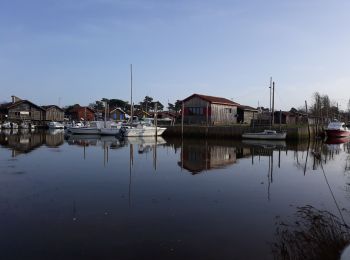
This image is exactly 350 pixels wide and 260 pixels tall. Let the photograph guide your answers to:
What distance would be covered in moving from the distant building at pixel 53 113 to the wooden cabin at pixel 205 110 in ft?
175

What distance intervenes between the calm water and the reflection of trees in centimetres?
31

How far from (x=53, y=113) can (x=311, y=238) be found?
4217 inches

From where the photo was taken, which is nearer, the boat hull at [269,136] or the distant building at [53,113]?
the boat hull at [269,136]

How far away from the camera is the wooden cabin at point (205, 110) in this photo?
65.8m

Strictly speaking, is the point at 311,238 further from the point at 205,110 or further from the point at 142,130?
the point at 205,110

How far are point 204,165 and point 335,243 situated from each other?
59.1 ft

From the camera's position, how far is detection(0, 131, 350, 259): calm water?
386 inches

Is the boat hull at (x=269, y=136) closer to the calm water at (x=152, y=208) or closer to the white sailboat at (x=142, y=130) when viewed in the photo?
the white sailboat at (x=142, y=130)

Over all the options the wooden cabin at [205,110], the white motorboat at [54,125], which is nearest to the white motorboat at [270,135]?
the wooden cabin at [205,110]

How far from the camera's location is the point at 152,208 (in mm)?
13750

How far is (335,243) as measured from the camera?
9438 mm

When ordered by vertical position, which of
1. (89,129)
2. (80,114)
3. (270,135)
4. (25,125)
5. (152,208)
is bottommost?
(152,208)

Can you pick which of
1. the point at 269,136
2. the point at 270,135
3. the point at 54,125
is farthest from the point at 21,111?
the point at 270,135

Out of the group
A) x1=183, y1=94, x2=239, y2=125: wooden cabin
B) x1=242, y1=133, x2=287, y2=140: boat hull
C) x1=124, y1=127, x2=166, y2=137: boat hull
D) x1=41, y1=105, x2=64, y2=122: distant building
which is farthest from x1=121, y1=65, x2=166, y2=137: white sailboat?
x1=41, y1=105, x2=64, y2=122: distant building
